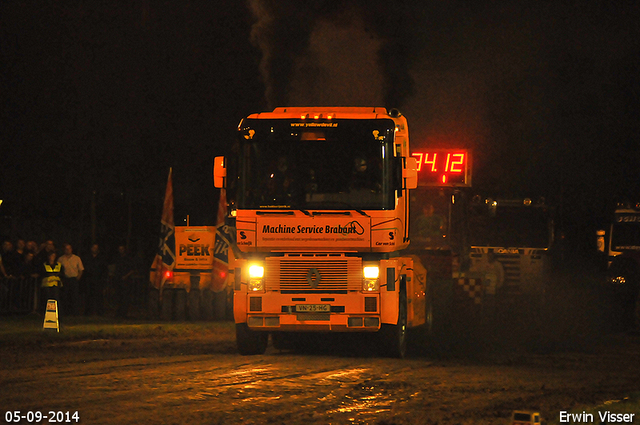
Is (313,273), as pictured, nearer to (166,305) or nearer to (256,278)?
(256,278)

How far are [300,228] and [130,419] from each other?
564 cm

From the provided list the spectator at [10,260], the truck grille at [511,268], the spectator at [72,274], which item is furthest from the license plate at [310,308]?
the truck grille at [511,268]

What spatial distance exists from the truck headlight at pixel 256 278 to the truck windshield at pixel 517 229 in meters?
17.0

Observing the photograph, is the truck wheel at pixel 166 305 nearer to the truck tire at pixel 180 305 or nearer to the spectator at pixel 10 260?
the truck tire at pixel 180 305

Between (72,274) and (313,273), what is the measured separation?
9011mm

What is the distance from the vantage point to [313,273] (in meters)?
14.5

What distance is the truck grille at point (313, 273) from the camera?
14438 mm

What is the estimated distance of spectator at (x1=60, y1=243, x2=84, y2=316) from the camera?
2172 centimetres

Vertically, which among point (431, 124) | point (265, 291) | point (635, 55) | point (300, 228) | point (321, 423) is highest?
point (635, 55)

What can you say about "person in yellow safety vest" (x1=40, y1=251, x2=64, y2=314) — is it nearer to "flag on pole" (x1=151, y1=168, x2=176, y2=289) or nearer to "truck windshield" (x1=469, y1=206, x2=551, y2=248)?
"flag on pole" (x1=151, y1=168, x2=176, y2=289)

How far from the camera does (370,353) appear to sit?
15766 millimetres

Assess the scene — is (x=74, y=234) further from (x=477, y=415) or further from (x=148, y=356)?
(x=477, y=415)

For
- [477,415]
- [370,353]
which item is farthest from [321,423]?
[370,353]

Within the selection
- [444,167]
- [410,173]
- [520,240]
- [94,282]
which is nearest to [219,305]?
[94,282]
